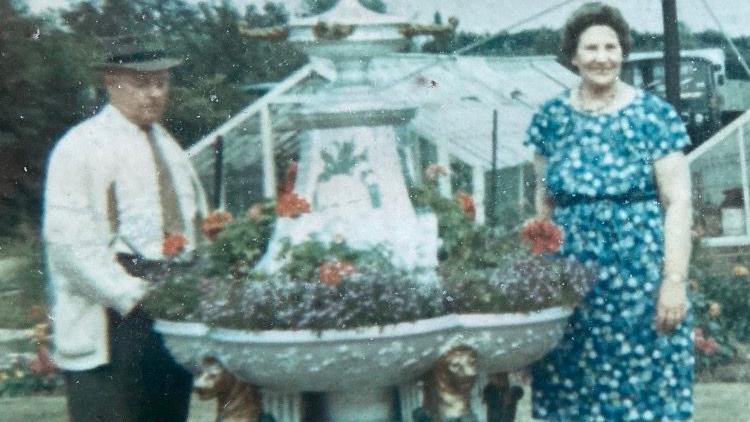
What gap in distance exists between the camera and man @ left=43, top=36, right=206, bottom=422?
2887mm

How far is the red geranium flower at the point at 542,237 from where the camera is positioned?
113 inches

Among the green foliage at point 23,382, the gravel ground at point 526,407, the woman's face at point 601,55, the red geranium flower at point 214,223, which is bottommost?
the gravel ground at point 526,407

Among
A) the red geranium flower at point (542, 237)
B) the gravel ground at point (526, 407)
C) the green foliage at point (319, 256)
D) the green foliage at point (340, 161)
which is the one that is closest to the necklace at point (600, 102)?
the red geranium flower at point (542, 237)

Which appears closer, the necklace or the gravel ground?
the necklace

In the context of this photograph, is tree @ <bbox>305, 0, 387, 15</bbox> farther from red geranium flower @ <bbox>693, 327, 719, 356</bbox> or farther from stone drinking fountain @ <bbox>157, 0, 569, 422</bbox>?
red geranium flower @ <bbox>693, 327, 719, 356</bbox>

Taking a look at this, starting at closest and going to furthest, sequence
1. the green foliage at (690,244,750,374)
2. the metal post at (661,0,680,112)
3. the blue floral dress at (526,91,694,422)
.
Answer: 1. the blue floral dress at (526,91,694,422)
2. the metal post at (661,0,680,112)
3. the green foliage at (690,244,750,374)

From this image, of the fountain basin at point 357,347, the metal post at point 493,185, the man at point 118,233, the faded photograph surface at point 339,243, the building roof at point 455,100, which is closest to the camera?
the fountain basin at point 357,347

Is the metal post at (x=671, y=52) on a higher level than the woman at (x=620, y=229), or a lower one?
higher

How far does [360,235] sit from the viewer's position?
2816 mm

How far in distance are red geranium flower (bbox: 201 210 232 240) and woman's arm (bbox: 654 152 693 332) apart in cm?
114

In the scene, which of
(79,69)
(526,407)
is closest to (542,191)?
(79,69)

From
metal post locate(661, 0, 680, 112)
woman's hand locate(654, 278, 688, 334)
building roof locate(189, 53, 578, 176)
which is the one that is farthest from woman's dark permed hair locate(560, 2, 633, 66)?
metal post locate(661, 0, 680, 112)

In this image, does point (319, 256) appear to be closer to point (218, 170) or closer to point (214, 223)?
point (214, 223)

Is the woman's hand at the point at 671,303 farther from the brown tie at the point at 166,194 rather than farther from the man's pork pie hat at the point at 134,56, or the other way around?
the man's pork pie hat at the point at 134,56
